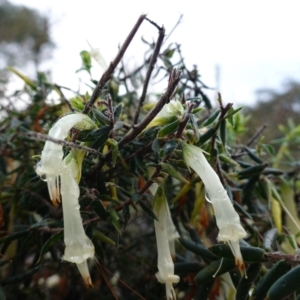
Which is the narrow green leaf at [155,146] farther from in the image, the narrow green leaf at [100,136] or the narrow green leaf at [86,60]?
the narrow green leaf at [86,60]

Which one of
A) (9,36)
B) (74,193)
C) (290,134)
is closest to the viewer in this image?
(74,193)

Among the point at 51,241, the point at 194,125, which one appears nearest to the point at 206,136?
the point at 194,125

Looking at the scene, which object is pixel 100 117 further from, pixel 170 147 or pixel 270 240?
pixel 270 240

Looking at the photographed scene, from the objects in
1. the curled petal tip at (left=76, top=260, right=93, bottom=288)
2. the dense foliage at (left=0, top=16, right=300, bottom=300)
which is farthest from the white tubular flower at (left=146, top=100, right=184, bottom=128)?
the curled petal tip at (left=76, top=260, right=93, bottom=288)

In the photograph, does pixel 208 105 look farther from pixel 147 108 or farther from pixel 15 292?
pixel 15 292

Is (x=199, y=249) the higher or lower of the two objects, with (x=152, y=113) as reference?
lower

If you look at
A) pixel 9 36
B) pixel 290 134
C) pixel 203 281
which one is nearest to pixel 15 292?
pixel 203 281
